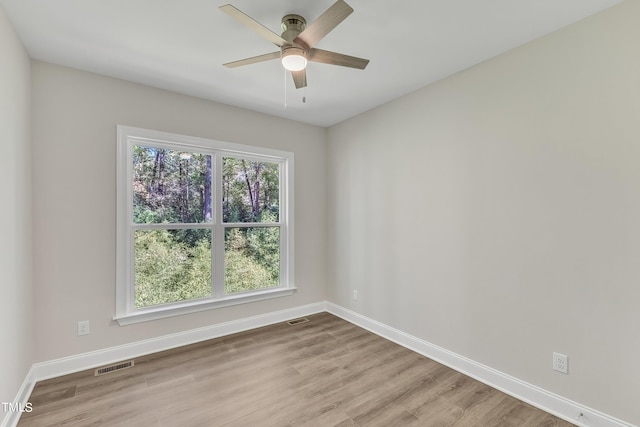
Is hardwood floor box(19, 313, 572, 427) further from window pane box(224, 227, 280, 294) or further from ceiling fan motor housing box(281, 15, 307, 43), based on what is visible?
ceiling fan motor housing box(281, 15, 307, 43)

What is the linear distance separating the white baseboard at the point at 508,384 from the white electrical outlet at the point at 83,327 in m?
2.85

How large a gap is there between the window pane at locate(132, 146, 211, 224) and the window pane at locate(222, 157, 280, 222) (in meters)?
0.23

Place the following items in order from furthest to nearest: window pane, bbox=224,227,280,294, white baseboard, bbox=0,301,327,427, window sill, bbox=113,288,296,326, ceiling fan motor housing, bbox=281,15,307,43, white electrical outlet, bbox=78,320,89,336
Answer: window pane, bbox=224,227,280,294
window sill, bbox=113,288,296,326
white electrical outlet, bbox=78,320,89,336
white baseboard, bbox=0,301,327,427
ceiling fan motor housing, bbox=281,15,307,43

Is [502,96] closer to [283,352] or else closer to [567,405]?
[567,405]

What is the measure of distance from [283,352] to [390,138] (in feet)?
8.34

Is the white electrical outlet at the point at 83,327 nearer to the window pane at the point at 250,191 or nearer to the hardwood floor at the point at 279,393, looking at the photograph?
the hardwood floor at the point at 279,393

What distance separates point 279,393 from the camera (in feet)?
7.39

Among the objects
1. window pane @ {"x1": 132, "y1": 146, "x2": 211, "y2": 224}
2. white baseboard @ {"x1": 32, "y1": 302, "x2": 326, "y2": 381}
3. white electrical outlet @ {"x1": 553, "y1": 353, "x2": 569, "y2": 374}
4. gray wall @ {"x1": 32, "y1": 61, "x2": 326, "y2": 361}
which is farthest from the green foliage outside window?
white electrical outlet @ {"x1": 553, "y1": 353, "x2": 569, "y2": 374}

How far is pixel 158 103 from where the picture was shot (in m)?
2.95

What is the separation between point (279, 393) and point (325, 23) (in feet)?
8.34

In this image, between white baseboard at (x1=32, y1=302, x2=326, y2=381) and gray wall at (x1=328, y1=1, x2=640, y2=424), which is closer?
gray wall at (x1=328, y1=1, x2=640, y2=424)

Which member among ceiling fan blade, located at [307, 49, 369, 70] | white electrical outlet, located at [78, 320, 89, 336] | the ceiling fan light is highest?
ceiling fan blade, located at [307, 49, 369, 70]

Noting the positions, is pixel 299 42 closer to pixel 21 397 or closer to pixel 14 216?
pixel 14 216

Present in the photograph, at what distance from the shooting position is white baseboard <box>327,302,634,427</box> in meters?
1.87
